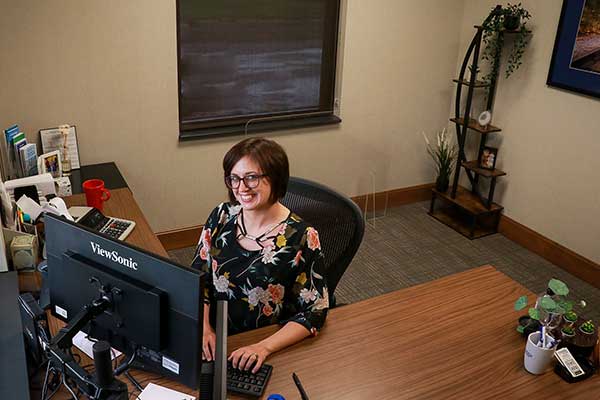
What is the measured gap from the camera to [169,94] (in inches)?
132

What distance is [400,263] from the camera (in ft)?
12.2

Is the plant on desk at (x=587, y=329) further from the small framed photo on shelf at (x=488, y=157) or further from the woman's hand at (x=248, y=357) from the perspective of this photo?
the small framed photo on shelf at (x=488, y=157)

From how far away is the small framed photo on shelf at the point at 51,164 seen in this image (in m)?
2.80

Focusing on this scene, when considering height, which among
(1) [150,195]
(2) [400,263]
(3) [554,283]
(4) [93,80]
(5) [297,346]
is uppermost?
(4) [93,80]

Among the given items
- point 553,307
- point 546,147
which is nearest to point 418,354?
point 553,307

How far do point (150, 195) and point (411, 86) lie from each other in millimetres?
1983

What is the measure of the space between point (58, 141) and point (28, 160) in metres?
0.33

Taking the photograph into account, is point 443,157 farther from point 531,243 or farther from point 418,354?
point 418,354

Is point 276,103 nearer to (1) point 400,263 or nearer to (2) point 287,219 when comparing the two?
(1) point 400,263

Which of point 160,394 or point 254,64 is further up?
point 254,64

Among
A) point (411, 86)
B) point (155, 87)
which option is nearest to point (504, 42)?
point (411, 86)

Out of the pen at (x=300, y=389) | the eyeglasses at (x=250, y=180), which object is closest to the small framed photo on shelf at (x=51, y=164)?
the eyeglasses at (x=250, y=180)

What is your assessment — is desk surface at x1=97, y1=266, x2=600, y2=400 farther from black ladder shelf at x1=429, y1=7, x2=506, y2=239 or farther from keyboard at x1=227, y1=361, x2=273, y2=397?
black ladder shelf at x1=429, y1=7, x2=506, y2=239

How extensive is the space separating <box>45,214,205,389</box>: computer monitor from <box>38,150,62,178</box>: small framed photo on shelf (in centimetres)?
145
